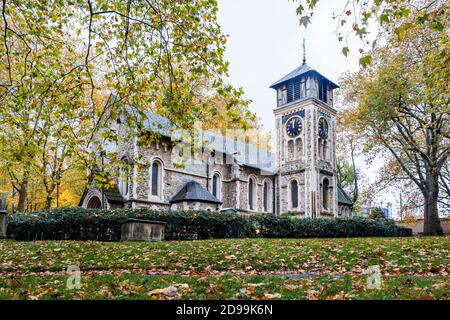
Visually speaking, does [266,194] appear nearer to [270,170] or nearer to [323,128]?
[270,170]

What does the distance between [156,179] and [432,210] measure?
17.6m

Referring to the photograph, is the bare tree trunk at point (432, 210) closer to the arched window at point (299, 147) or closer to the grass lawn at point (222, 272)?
the arched window at point (299, 147)

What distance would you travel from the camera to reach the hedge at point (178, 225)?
48.2 feet

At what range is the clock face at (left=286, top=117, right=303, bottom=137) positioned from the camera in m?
33.0

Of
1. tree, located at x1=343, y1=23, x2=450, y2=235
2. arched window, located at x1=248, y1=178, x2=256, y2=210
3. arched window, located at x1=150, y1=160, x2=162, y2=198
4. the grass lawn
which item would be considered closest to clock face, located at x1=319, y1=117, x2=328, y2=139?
arched window, located at x1=248, y1=178, x2=256, y2=210

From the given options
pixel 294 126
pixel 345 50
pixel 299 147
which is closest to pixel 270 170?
pixel 299 147

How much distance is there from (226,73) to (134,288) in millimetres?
4205

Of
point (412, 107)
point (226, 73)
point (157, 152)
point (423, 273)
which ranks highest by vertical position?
Answer: point (412, 107)

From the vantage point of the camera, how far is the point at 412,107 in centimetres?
2253

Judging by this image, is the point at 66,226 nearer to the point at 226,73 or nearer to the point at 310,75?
the point at 226,73

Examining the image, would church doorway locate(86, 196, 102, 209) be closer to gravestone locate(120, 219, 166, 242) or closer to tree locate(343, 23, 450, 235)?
gravestone locate(120, 219, 166, 242)

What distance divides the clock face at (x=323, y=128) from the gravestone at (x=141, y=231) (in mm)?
23033

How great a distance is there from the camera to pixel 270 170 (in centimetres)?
3291
